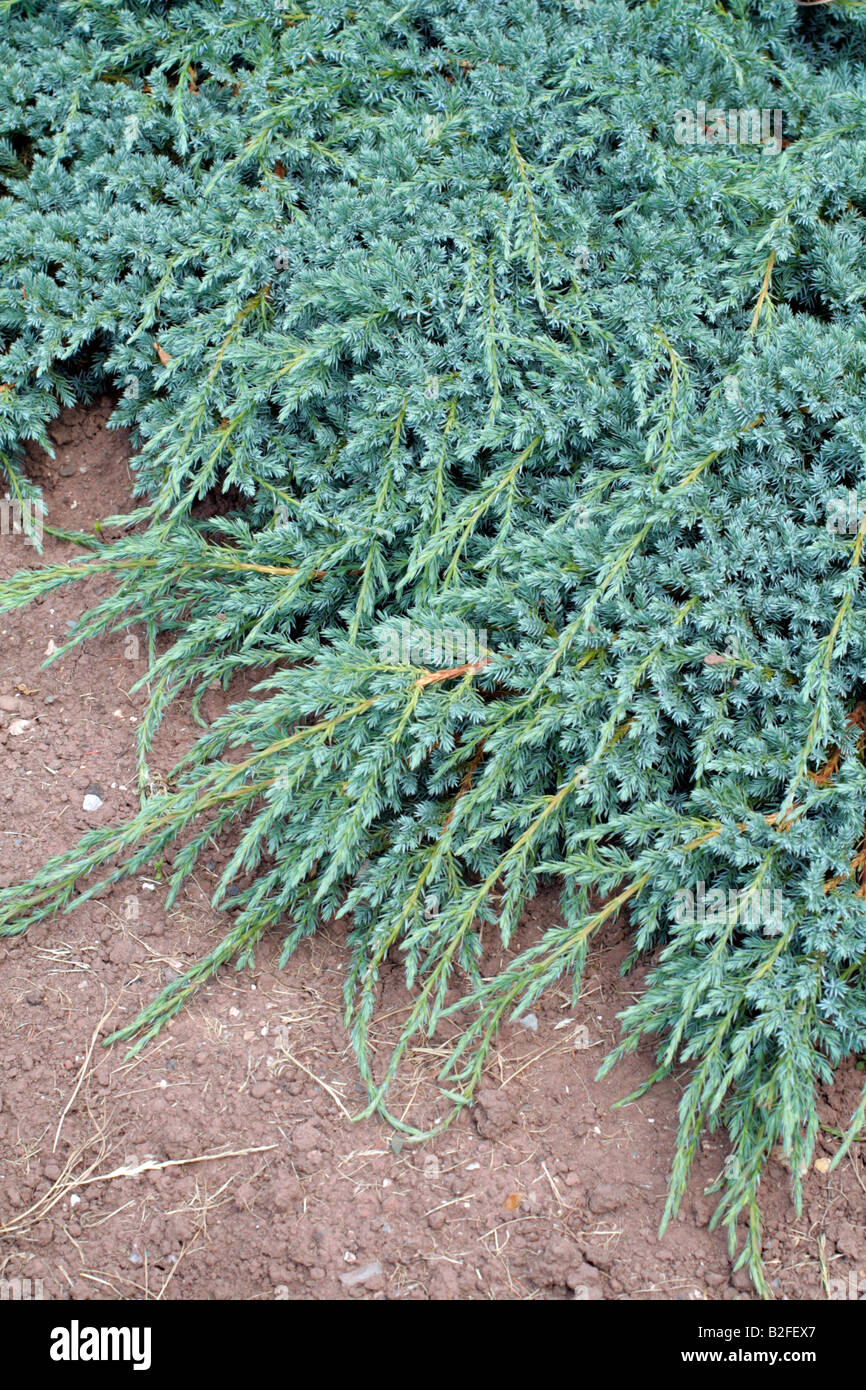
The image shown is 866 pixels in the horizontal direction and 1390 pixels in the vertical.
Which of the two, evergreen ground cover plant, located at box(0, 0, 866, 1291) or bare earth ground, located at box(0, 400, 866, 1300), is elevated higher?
evergreen ground cover plant, located at box(0, 0, 866, 1291)

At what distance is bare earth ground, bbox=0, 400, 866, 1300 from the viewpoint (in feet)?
6.60

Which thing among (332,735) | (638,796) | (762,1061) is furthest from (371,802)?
(762,1061)

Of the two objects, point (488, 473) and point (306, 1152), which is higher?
point (488, 473)

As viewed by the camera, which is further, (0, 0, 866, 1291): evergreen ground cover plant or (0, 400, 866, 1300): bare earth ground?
(0, 0, 866, 1291): evergreen ground cover plant

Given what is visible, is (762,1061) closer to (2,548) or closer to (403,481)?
(403,481)

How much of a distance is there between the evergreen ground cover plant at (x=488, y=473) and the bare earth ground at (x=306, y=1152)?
9 cm

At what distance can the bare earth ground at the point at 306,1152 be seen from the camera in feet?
6.60

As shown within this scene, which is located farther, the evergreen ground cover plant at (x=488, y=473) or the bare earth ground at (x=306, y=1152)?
the evergreen ground cover plant at (x=488, y=473)

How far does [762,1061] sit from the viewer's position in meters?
2.06

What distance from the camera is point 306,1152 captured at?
7.10ft

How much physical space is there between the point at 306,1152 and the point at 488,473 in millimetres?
1728

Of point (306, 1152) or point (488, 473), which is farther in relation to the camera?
point (488, 473)

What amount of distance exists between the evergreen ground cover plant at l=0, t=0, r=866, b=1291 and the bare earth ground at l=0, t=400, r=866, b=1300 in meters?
0.09

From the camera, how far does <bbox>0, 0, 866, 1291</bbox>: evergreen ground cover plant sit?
7.16ft
